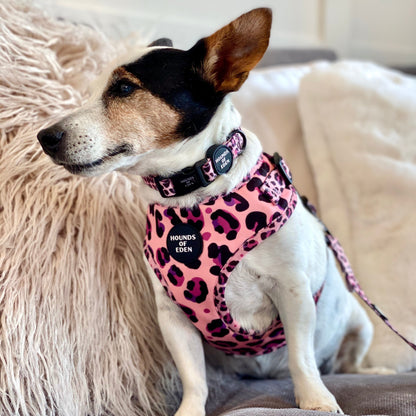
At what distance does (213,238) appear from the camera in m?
0.89

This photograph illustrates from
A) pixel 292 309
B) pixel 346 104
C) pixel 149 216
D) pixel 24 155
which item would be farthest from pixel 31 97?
pixel 346 104

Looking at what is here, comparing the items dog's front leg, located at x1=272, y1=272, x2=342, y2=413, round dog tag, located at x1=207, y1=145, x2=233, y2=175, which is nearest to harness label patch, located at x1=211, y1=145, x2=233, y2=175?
round dog tag, located at x1=207, y1=145, x2=233, y2=175

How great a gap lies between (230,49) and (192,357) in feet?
1.75

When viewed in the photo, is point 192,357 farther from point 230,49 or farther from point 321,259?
point 230,49

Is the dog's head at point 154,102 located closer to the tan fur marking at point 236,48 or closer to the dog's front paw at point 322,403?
the tan fur marking at point 236,48

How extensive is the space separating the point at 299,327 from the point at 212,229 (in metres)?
0.23

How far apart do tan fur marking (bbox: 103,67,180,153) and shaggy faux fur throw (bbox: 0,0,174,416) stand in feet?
0.80

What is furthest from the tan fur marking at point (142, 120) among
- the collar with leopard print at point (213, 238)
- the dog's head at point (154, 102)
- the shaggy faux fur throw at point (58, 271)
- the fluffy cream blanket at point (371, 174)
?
the fluffy cream blanket at point (371, 174)

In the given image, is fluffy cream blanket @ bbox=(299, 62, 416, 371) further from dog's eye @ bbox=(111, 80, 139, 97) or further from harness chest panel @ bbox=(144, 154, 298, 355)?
dog's eye @ bbox=(111, 80, 139, 97)

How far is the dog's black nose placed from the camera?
83cm

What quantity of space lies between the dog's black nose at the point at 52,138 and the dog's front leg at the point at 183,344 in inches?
11.2

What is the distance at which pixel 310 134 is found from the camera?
1.53 meters

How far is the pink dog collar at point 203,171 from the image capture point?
876 mm

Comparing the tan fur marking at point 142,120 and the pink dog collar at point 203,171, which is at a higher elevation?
the tan fur marking at point 142,120
